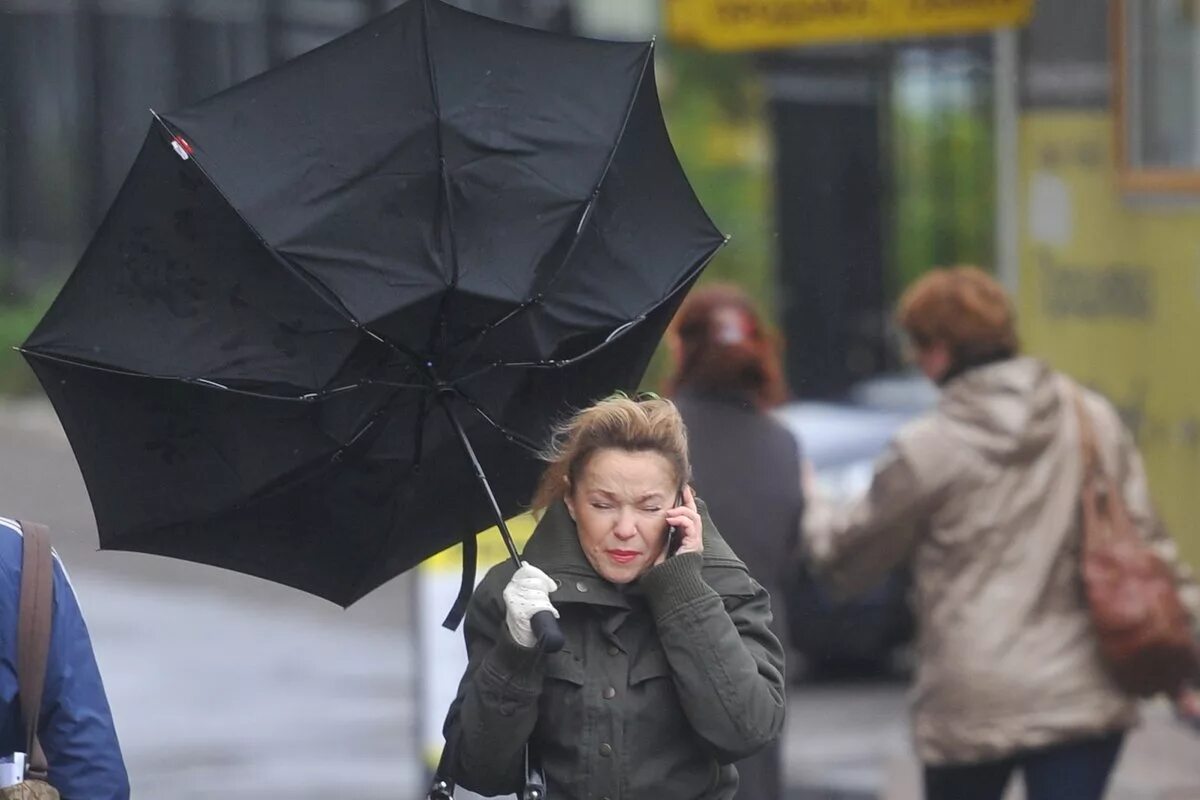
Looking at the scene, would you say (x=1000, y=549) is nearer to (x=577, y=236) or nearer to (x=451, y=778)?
(x=577, y=236)

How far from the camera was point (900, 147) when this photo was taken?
1917 cm

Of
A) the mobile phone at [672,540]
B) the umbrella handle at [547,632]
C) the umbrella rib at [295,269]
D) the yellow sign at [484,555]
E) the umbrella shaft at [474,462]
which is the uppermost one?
the umbrella rib at [295,269]

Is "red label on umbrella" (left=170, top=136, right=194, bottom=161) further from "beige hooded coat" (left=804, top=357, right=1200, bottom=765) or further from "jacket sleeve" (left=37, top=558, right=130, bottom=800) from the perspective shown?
"beige hooded coat" (left=804, top=357, right=1200, bottom=765)

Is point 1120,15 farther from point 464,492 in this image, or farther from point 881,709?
point 464,492

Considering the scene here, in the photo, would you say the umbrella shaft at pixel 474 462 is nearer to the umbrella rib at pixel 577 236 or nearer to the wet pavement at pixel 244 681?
the umbrella rib at pixel 577 236

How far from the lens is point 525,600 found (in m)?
3.20

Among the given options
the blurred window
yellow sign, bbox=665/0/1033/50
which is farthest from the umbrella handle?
the blurred window

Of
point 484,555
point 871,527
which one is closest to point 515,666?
point 871,527

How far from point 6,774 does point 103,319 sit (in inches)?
26.9

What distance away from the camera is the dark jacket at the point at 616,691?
127 inches

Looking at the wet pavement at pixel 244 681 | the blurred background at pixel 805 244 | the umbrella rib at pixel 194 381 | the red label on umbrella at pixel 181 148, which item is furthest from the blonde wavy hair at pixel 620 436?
the wet pavement at pixel 244 681

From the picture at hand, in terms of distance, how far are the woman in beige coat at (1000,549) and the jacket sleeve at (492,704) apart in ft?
8.02

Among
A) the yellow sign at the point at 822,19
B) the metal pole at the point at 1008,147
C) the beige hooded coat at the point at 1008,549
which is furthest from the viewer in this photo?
the metal pole at the point at 1008,147

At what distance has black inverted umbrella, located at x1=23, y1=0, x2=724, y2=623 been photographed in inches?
135
